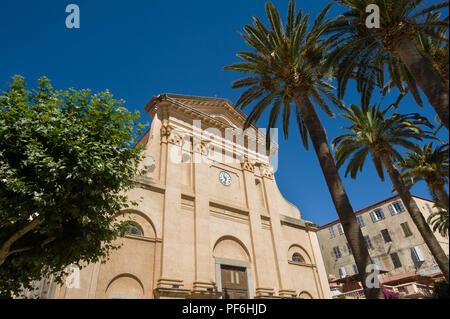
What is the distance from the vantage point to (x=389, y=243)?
34.2m

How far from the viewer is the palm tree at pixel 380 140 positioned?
14484 millimetres

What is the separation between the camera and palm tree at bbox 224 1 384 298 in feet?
35.9

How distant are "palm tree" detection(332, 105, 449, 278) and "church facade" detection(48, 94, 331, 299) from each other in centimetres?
674

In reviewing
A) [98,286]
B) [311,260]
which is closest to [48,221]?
[98,286]

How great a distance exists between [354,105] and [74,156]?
1599 cm

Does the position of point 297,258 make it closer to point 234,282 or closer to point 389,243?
point 234,282

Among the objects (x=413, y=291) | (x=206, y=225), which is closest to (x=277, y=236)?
(x=206, y=225)

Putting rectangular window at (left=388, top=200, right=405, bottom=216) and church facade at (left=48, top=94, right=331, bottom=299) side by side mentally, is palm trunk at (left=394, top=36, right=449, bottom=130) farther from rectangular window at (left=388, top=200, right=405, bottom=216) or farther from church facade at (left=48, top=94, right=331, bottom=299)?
rectangular window at (left=388, top=200, right=405, bottom=216)

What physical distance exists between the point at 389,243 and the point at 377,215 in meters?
3.84

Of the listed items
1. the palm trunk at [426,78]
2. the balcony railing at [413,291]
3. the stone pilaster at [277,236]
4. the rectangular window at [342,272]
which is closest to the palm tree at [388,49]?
the palm trunk at [426,78]

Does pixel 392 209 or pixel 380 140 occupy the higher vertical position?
pixel 392 209

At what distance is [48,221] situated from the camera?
722 centimetres

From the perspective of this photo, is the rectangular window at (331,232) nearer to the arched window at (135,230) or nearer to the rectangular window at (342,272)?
the rectangular window at (342,272)
